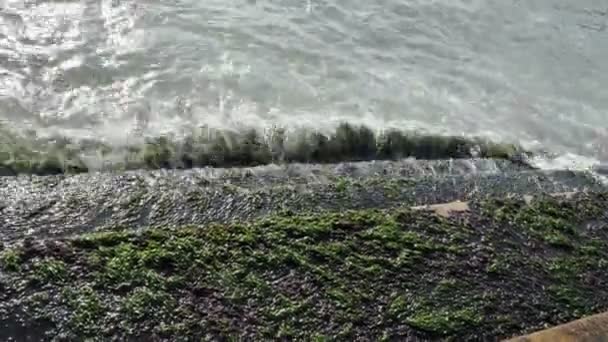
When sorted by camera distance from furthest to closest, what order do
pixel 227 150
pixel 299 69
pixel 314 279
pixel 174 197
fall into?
pixel 299 69
pixel 227 150
pixel 174 197
pixel 314 279

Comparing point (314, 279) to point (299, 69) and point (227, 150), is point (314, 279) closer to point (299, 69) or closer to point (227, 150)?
point (227, 150)

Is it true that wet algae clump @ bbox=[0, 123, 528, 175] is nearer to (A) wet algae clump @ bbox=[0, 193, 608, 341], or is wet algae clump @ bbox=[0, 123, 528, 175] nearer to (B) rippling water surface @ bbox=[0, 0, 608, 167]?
(B) rippling water surface @ bbox=[0, 0, 608, 167]

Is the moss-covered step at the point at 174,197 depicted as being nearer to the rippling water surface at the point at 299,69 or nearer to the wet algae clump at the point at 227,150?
the wet algae clump at the point at 227,150

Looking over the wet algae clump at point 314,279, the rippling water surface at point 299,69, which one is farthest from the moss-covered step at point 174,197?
the rippling water surface at point 299,69

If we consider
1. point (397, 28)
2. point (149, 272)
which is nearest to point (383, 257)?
point (149, 272)

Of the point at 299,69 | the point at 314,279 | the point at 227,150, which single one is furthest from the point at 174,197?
the point at 299,69

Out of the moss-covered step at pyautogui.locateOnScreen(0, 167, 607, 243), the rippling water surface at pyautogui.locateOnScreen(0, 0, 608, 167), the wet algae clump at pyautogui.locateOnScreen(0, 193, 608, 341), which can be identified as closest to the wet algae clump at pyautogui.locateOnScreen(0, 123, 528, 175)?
the rippling water surface at pyautogui.locateOnScreen(0, 0, 608, 167)
